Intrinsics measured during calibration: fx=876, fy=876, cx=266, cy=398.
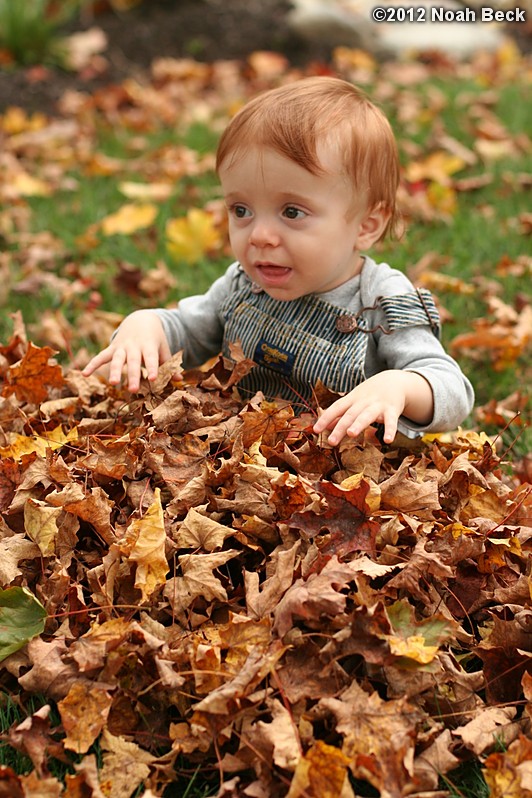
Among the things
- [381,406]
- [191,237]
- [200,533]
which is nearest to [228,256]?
[191,237]

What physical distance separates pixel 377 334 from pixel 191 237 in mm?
1721

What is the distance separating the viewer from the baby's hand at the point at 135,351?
2414 mm

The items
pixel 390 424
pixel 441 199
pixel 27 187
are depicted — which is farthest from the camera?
pixel 27 187

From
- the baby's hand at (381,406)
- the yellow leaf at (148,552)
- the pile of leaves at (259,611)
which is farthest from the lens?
the baby's hand at (381,406)

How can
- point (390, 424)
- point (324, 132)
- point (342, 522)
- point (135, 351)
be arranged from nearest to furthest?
point (342, 522) < point (390, 424) < point (324, 132) < point (135, 351)

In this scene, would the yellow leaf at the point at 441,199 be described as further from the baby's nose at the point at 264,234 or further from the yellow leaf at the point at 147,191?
the baby's nose at the point at 264,234

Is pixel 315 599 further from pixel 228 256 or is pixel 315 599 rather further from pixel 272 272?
pixel 228 256

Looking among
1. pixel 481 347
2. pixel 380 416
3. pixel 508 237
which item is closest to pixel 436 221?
pixel 508 237

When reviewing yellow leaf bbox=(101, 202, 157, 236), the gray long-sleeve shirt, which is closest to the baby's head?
the gray long-sleeve shirt

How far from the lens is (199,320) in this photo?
2.81 m

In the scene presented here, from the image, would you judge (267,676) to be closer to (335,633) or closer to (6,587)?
(335,633)

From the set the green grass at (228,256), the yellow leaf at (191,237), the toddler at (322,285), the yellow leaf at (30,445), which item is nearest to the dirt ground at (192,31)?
the green grass at (228,256)

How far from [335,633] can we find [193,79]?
658 centimetres

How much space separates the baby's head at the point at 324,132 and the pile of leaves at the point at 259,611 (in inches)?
26.3
